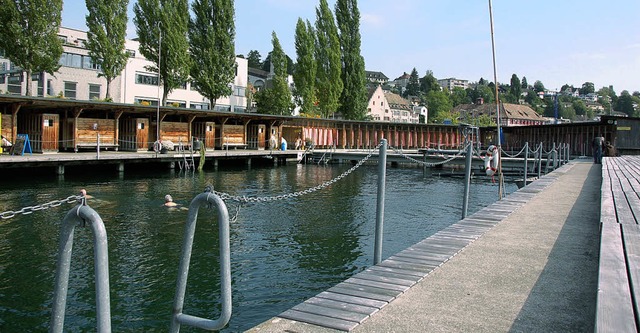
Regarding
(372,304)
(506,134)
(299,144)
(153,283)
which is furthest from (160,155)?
(506,134)

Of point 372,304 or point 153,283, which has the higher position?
point 372,304

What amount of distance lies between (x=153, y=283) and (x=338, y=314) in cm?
607

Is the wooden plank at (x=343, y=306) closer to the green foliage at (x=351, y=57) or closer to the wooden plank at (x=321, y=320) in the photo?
the wooden plank at (x=321, y=320)

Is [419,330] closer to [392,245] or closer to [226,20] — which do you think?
[392,245]

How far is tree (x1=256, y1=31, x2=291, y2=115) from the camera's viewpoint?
64312 millimetres

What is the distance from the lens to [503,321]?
14.6 feet

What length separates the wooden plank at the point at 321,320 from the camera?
4.36m

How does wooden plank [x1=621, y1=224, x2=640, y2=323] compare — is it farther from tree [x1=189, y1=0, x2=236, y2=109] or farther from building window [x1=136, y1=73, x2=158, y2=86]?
building window [x1=136, y1=73, x2=158, y2=86]

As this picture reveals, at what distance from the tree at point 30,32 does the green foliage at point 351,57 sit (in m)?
39.6

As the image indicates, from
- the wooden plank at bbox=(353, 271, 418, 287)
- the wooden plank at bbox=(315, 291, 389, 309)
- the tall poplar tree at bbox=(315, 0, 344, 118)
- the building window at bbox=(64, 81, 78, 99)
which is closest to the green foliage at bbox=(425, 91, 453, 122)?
the tall poplar tree at bbox=(315, 0, 344, 118)

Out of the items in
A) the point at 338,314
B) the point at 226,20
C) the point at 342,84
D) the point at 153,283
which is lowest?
the point at 153,283

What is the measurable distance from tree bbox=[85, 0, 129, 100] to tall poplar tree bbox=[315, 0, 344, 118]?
28.7 meters

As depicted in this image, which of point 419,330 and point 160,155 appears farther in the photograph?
point 160,155

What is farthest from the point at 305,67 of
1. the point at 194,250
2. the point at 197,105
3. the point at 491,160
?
the point at 194,250
